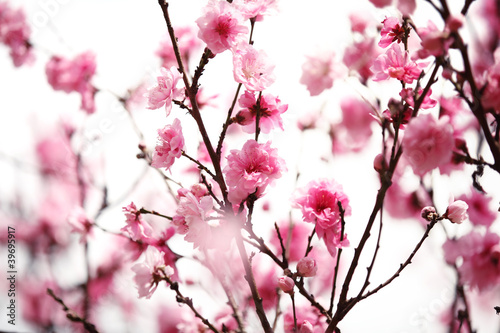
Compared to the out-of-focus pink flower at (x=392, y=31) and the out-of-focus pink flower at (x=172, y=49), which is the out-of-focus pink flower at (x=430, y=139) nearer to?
the out-of-focus pink flower at (x=392, y=31)

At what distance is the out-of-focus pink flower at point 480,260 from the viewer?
55cm

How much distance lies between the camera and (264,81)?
66 cm

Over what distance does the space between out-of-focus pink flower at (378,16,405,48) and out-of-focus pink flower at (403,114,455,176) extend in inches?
10.3

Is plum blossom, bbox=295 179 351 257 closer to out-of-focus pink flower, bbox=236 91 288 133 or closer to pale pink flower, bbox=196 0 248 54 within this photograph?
out-of-focus pink flower, bbox=236 91 288 133

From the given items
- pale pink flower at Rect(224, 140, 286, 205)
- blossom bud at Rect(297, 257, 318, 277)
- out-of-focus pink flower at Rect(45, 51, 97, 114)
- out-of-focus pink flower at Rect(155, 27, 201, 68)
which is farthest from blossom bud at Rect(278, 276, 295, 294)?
out-of-focus pink flower at Rect(45, 51, 97, 114)

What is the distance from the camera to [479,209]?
2.93 feet

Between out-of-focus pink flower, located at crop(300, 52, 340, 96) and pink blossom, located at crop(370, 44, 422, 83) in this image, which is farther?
out-of-focus pink flower, located at crop(300, 52, 340, 96)

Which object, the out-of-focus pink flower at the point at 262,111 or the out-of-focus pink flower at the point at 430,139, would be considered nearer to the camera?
the out-of-focus pink flower at the point at 430,139

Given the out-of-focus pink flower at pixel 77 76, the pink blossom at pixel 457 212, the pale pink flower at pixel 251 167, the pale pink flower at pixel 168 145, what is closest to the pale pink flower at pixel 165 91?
the pale pink flower at pixel 168 145

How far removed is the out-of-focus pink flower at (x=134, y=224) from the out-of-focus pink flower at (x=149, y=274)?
0.22 ft

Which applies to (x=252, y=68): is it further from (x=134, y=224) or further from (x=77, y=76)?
(x=77, y=76)

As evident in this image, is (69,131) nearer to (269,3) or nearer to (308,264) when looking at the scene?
(269,3)

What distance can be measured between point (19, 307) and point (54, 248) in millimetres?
319

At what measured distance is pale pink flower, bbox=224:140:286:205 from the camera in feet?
2.05
